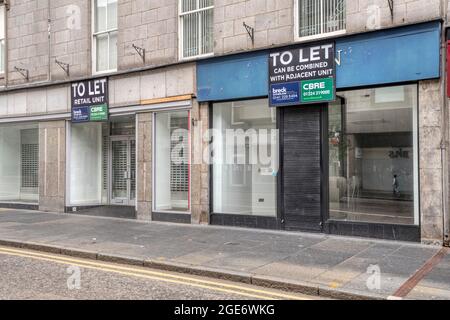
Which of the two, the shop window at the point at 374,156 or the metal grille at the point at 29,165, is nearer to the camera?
the shop window at the point at 374,156

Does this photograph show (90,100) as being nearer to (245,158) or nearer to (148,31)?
(148,31)

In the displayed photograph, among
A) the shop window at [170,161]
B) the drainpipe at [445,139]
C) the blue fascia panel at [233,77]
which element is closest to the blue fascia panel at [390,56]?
the drainpipe at [445,139]

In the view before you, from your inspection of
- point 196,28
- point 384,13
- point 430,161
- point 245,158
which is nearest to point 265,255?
point 430,161

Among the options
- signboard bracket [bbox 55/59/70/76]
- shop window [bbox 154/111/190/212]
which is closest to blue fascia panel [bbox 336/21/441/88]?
shop window [bbox 154/111/190/212]

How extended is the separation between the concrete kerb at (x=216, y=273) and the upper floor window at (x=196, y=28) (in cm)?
599

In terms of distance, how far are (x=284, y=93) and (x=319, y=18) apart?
71.9 inches

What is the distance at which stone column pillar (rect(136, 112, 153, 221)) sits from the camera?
1318cm

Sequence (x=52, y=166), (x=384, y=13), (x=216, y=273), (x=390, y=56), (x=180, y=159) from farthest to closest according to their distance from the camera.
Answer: (x=52, y=166) → (x=180, y=159) → (x=384, y=13) → (x=390, y=56) → (x=216, y=273)

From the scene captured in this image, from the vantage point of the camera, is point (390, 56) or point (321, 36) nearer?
point (390, 56)

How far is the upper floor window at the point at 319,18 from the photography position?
1052cm

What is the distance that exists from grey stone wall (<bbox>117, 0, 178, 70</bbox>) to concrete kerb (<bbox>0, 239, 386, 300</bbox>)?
5794 mm

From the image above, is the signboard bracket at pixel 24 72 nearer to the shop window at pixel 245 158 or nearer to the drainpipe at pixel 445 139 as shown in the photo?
the shop window at pixel 245 158

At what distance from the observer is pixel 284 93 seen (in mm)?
10875
